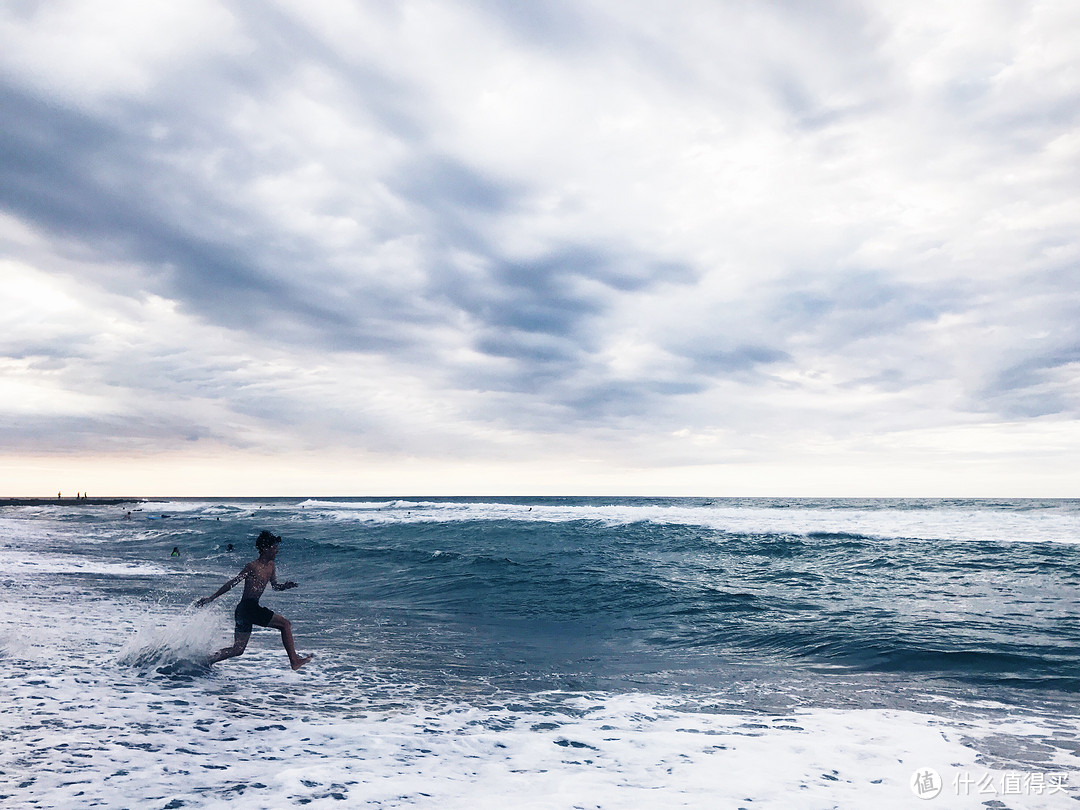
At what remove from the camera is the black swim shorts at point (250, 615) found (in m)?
8.66

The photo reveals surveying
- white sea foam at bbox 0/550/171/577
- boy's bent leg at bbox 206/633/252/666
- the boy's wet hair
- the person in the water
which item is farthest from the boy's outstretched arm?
white sea foam at bbox 0/550/171/577

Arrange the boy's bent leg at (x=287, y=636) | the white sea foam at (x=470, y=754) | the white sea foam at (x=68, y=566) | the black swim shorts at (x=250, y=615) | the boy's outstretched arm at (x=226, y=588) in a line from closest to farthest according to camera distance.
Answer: the white sea foam at (x=470, y=754) → the boy's outstretched arm at (x=226, y=588) → the boy's bent leg at (x=287, y=636) → the black swim shorts at (x=250, y=615) → the white sea foam at (x=68, y=566)

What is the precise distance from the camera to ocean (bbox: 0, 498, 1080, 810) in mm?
5445

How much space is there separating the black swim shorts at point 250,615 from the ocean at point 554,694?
74 centimetres

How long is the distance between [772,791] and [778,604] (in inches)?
410

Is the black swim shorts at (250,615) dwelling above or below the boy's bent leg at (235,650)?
above

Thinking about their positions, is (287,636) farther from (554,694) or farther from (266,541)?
(554,694)

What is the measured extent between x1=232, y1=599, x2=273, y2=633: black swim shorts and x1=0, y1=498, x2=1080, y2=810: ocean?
74 cm

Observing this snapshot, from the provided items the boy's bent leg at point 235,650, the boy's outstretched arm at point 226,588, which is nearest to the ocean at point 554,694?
the boy's bent leg at point 235,650

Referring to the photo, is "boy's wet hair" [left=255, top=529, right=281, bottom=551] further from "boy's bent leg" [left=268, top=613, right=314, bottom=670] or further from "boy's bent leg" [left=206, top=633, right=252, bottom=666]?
"boy's bent leg" [left=206, top=633, right=252, bottom=666]

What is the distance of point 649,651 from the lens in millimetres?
11023

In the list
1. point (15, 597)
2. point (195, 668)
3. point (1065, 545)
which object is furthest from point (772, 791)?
point (1065, 545)

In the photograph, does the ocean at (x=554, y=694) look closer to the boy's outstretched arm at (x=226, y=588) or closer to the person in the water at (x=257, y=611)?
the person in the water at (x=257, y=611)

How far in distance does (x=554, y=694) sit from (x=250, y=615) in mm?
4317
